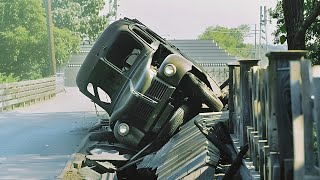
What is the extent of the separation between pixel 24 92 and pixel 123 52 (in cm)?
1711

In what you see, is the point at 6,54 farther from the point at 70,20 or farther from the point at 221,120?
the point at 221,120

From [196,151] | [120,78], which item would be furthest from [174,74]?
[196,151]

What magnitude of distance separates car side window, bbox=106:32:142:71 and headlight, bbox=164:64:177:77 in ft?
5.19

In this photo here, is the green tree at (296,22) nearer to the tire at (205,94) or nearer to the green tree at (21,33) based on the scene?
the tire at (205,94)

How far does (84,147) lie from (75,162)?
8.08ft

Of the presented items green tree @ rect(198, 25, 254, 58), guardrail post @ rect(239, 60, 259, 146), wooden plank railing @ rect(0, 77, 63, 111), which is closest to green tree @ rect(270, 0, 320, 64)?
guardrail post @ rect(239, 60, 259, 146)

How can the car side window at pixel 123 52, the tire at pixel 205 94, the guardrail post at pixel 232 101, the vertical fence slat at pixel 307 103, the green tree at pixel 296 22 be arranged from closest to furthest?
the vertical fence slat at pixel 307 103
the guardrail post at pixel 232 101
the green tree at pixel 296 22
the tire at pixel 205 94
the car side window at pixel 123 52

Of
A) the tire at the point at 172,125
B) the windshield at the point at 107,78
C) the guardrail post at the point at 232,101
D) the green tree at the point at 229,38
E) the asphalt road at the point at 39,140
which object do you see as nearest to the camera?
the guardrail post at the point at 232,101

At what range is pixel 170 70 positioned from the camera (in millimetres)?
13570

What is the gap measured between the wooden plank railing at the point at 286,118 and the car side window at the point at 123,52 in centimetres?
840

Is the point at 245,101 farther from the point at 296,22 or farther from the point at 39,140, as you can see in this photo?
the point at 39,140

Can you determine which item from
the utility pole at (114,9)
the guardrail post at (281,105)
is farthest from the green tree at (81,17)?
the guardrail post at (281,105)

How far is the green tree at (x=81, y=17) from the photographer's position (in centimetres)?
7488

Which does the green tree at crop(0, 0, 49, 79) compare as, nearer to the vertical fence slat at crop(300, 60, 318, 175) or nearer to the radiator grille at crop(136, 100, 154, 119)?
the radiator grille at crop(136, 100, 154, 119)
